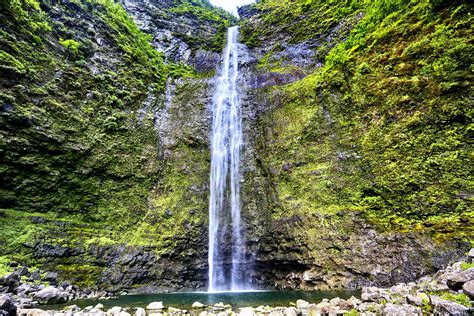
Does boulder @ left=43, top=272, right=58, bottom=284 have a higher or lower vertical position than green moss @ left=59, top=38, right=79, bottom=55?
lower

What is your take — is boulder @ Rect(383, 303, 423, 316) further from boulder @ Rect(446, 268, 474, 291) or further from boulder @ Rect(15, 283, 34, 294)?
boulder @ Rect(15, 283, 34, 294)

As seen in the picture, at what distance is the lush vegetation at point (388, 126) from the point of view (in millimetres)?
9477

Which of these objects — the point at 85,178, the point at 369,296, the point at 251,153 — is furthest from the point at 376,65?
the point at 85,178

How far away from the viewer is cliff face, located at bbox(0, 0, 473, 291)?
389 inches

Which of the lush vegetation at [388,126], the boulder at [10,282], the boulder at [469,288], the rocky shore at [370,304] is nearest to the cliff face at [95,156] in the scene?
the boulder at [10,282]

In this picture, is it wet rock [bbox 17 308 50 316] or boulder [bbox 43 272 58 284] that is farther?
boulder [bbox 43 272 58 284]

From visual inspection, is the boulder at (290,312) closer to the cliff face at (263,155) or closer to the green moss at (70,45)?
the cliff face at (263,155)

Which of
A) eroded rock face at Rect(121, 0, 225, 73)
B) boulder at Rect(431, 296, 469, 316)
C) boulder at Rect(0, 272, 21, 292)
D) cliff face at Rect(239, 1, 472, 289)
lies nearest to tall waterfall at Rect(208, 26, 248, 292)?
cliff face at Rect(239, 1, 472, 289)

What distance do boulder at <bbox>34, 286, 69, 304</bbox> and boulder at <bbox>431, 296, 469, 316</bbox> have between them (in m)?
10.0

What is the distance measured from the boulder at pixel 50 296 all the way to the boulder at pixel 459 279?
10.5 m

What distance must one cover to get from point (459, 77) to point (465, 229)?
5226 millimetres

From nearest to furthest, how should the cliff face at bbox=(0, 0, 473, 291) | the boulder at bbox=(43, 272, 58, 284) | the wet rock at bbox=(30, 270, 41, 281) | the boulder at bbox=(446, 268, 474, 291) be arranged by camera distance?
the boulder at bbox=(446, 268, 474, 291) → the cliff face at bbox=(0, 0, 473, 291) → the wet rock at bbox=(30, 270, 41, 281) → the boulder at bbox=(43, 272, 58, 284)

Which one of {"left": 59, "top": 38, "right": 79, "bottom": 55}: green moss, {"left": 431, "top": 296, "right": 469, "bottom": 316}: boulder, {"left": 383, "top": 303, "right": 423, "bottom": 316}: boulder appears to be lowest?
{"left": 383, "top": 303, "right": 423, "bottom": 316}: boulder

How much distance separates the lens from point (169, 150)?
16.2m
